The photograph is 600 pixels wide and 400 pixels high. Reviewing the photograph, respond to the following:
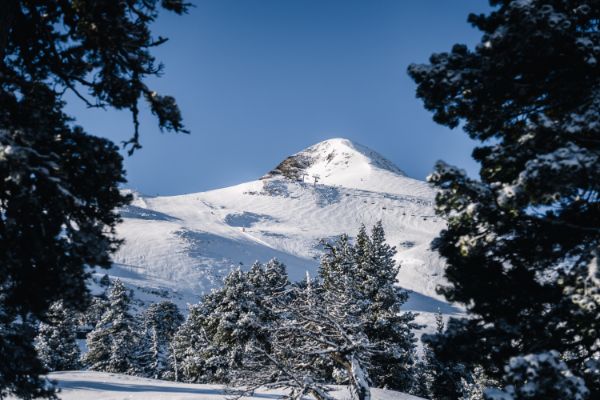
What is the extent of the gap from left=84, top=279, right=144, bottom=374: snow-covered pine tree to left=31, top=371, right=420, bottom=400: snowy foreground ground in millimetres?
23131

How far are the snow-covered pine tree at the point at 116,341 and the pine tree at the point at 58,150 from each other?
4040cm

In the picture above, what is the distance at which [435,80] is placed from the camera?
768 centimetres

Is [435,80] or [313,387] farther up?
[435,80]

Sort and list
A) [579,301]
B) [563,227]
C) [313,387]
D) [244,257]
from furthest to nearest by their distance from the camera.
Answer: [244,257], [313,387], [563,227], [579,301]

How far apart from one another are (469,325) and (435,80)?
4.42 metres

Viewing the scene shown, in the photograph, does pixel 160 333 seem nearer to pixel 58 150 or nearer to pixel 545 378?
pixel 58 150

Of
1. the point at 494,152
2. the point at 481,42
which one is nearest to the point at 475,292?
the point at 494,152

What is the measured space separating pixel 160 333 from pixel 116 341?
32.9 ft

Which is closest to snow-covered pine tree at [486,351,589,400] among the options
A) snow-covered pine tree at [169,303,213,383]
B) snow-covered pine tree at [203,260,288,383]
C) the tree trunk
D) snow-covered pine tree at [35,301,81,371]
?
the tree trunk

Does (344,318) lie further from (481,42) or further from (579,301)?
(481,42)

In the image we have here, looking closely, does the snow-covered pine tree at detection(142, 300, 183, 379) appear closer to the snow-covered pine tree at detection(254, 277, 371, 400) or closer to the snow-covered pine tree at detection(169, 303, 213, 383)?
the snow-covered pine tree at detection(169, 303, 213, 383)

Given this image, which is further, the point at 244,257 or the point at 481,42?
the point at 244,257

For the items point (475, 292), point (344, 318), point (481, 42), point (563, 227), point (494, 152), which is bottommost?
point (344, 318)

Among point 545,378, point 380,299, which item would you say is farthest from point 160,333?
point 545,378
